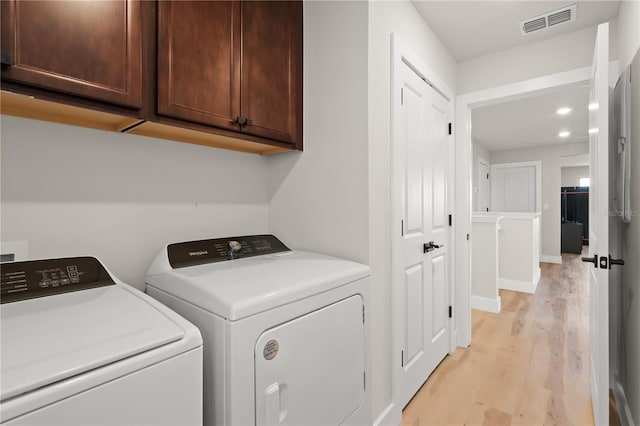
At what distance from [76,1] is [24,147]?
0.54 metres

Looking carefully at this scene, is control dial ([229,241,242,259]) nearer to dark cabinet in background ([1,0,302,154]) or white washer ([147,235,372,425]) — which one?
white washer ([147,235,372,425])

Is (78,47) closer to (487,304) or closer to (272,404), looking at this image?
(272,404)

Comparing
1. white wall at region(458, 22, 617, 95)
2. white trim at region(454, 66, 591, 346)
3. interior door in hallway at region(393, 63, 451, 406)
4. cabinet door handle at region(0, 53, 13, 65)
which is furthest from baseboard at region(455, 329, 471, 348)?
cabinet door handle at region(0, 53, 13, 65)

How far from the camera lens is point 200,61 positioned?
4.15 ft

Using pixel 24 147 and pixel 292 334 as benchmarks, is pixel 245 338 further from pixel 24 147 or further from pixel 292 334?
pixel 24 147

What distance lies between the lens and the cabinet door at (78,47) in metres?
0.88

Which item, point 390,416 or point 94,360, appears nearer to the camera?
point 94,360

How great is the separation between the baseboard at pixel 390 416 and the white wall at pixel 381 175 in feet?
0.10

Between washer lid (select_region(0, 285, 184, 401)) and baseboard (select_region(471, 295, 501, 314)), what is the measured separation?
3.46 meters

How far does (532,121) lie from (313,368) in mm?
5295

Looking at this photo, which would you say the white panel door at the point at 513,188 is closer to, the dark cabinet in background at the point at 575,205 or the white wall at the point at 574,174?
the dark cabinet in background at the point at 575,205

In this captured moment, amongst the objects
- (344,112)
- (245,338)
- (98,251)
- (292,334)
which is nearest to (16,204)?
(98,251)

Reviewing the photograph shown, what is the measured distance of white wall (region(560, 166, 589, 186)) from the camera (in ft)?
32.5

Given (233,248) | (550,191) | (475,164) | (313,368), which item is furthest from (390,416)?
(550,191)
